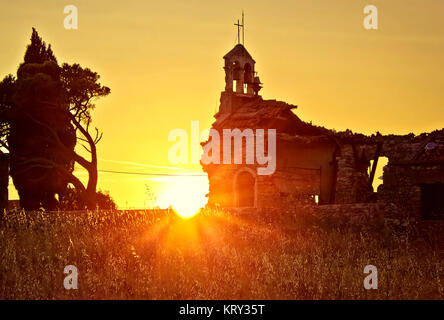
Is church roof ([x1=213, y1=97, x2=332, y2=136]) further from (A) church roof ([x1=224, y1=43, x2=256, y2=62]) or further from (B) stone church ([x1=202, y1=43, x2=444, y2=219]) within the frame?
(A) church roof ([x1=224, y1=43, x2=256, y2=62])

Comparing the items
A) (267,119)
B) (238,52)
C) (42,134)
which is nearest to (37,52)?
(42,134)

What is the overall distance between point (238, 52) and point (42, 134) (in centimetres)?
1038

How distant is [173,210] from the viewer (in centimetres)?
1619

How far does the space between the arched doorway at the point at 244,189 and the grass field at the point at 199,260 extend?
31.9 ft

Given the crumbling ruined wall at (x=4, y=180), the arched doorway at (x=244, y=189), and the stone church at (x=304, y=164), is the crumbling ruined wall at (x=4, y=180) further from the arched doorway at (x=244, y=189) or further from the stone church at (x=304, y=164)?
the arched doorway at (x=244, y=189)

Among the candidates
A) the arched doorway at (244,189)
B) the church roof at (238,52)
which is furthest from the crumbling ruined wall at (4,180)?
the church roof at (238,52)

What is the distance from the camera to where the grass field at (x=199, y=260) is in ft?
27.5

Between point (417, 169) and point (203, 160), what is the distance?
1336 centimetres

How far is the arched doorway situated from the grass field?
9.72 m

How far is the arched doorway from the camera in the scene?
24.8 metres

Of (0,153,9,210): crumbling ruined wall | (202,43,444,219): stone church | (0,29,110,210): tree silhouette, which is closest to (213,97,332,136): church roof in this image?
(202,43,444,219): stone church

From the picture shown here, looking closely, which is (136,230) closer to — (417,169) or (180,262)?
(180,262)

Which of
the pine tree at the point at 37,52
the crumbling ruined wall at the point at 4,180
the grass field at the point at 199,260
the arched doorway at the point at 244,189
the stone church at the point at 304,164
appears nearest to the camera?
the grass field at the point at 199,260
